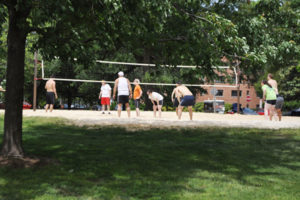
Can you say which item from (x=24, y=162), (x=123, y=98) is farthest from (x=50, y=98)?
(x=24, y=162)

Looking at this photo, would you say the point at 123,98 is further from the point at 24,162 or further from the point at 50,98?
the point at 24,162

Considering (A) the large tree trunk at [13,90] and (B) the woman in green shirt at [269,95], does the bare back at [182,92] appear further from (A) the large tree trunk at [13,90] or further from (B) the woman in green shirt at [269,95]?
(A) the large tree trunk at [13,90]

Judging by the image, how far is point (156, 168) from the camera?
19.5 feet

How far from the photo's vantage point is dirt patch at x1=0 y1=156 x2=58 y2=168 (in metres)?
5.76

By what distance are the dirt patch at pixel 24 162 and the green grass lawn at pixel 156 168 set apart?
0.18m

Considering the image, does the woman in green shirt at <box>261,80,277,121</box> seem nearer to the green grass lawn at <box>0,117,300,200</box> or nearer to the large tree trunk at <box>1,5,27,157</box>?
the green grass lawn at <box>0,117,300,200</box>

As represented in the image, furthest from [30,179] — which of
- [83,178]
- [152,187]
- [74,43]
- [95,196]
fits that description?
[74,43]

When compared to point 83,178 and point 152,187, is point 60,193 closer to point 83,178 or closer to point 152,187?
point 83,178

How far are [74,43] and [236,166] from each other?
11.5 feet

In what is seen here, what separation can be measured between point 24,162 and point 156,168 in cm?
201

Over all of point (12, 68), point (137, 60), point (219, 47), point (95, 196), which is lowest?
point (95, 196)

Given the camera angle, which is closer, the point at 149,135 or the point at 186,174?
the point at 186,174

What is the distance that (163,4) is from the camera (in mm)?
4883

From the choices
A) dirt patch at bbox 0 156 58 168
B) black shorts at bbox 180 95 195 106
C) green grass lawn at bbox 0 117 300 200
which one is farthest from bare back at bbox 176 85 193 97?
dirt patch at bbox 0 156 58 168
